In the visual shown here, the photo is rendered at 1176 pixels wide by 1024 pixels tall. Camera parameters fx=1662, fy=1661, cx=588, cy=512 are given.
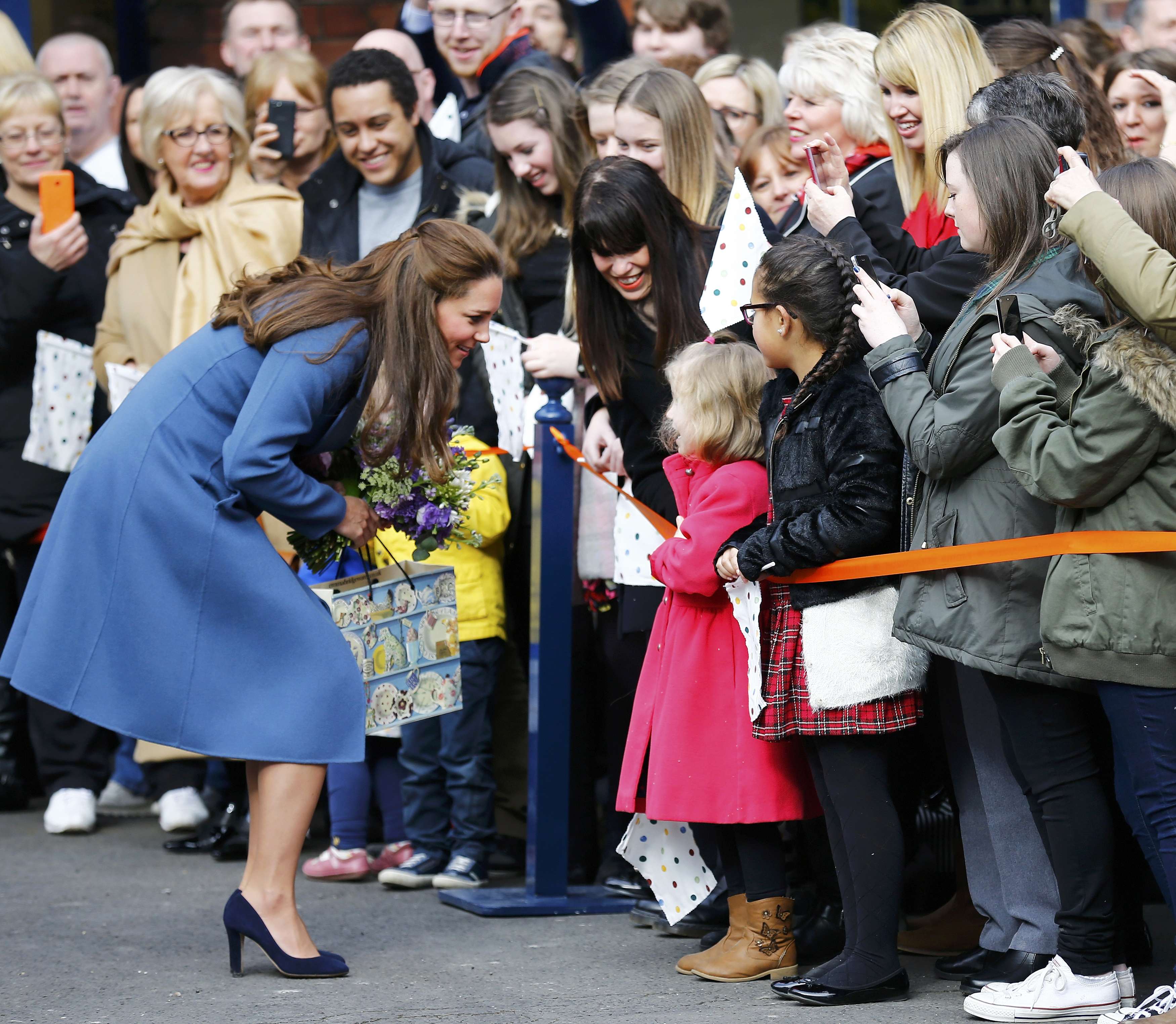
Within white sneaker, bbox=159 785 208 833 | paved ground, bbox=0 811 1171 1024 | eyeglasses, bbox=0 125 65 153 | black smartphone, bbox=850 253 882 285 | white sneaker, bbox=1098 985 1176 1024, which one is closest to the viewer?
white sneaker, bbox=1098 985 1176 1024

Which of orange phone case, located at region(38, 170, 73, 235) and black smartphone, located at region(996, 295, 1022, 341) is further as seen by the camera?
orange phone case, located at region(38, 170, 73, 235)

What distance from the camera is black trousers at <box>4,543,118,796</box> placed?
619 cm

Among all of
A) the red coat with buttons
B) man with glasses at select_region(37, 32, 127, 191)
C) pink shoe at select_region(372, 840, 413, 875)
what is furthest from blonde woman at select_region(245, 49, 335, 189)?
the red coat with buttons

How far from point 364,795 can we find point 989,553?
8.30 ft

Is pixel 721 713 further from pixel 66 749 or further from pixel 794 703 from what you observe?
pixel 66 749

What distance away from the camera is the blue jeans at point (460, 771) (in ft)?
17.2

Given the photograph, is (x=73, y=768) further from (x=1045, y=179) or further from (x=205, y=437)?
A: (x=1045, y=179)

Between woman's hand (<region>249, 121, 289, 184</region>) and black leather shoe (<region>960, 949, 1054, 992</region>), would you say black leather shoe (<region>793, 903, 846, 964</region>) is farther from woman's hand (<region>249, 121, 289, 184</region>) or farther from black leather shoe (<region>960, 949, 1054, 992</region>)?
woman's hand (<region>249, 121, 289, 184</region>)

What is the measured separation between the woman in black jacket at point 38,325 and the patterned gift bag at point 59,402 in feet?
0.32

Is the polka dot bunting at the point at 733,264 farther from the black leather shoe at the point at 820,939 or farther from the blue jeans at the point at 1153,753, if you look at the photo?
the black leather shoe at the point at 820,939

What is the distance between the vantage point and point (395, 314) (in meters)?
4.16

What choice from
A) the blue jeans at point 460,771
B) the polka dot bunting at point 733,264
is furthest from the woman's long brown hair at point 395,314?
the blue jeans at point 460,771

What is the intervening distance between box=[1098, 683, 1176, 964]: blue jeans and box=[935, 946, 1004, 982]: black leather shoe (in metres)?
0.68

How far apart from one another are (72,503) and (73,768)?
7.77ft
